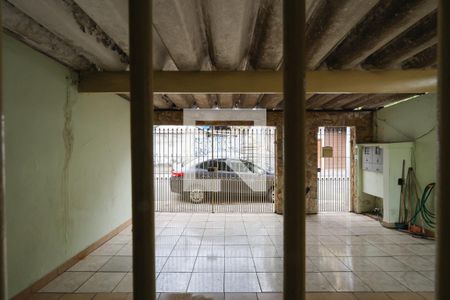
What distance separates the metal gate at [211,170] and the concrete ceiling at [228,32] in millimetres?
3186

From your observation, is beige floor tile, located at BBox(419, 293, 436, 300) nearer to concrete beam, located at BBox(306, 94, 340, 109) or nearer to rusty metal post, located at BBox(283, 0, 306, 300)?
rusty metal post, located at BBox(283, 0, 306, 300)

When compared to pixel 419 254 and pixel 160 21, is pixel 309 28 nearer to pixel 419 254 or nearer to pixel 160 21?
pixel 160 21

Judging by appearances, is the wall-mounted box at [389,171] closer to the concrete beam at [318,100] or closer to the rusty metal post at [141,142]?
the concrete beam at [318,100]

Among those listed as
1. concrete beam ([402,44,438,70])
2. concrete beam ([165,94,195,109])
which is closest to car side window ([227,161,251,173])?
concrete beam ([165,94,195,109])

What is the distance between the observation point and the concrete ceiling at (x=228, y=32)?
202cm

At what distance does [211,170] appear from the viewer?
6.51 metres

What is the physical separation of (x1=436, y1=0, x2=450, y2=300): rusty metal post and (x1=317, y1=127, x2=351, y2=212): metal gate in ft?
18.6

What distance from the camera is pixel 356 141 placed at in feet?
20.5

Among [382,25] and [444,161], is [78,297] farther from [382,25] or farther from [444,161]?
[382,25]

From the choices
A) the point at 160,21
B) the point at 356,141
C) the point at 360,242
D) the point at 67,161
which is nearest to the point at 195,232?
the point at 67,161

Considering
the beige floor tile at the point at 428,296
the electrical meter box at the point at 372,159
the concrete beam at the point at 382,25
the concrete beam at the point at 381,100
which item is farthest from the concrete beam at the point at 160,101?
the beige floor tile at the point at 428,296

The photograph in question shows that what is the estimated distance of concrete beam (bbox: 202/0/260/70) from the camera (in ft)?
6.62

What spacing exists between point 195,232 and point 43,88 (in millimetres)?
3258

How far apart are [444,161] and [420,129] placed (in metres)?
4.69
